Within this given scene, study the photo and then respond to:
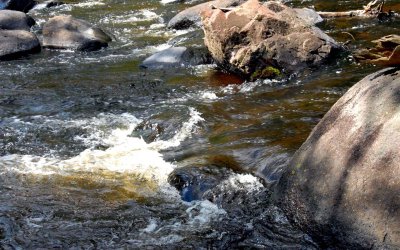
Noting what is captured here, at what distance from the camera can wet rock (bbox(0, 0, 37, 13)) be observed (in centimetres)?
1824

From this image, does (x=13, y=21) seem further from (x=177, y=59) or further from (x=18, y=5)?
(x=177, y=59)

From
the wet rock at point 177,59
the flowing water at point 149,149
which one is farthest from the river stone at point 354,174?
the wet rock at point 177,59

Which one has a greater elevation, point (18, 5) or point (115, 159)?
point (115, 159)

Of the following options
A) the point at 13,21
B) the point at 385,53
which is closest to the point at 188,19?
the point at 13,21

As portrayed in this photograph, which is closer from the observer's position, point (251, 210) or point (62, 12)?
point (251, 210)

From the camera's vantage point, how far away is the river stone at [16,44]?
11.7 metres

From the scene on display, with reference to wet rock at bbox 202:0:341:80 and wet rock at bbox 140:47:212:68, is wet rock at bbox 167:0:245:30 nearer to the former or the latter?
wet rock at bbox 140:47:212:68

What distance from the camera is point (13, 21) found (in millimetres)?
13875

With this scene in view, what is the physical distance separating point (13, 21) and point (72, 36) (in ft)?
7.83

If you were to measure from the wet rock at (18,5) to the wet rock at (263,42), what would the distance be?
428 inches

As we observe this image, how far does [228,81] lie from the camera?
9.13 meters

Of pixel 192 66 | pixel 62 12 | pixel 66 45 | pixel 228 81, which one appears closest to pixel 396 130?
pixel 228 81

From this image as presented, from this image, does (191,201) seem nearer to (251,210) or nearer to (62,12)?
(251,210)

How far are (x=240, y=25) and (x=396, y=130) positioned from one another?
6063 millimetres
